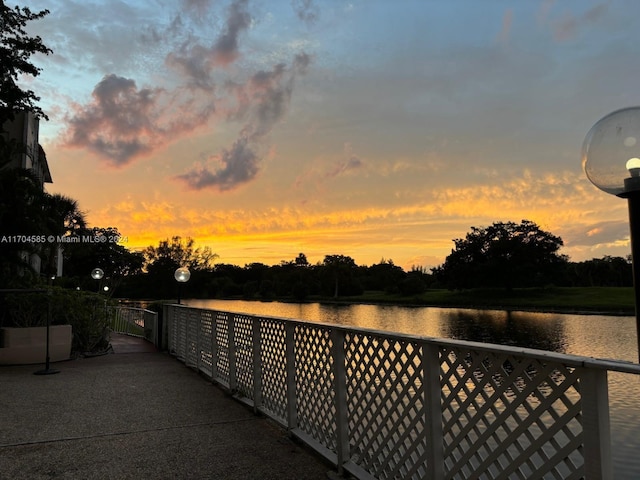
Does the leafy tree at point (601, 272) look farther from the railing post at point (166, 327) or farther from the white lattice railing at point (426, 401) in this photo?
the white lattice railing at point (426, 401)

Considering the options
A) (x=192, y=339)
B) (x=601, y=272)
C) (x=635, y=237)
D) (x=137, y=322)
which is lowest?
(x=137, y=322)

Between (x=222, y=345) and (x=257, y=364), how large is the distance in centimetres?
158

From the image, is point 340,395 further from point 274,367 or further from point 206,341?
point 206,341

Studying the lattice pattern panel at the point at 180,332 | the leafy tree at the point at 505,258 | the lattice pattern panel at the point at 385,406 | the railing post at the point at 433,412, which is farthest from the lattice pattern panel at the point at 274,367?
the leafy tree at the point at 505,258

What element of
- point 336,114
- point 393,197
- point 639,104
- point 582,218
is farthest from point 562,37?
point 582,218

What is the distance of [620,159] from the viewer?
2.00m

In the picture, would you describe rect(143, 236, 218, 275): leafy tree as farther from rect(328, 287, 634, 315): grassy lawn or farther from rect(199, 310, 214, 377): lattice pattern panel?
rect(199, 310, 214, 377): lattice pattern panel

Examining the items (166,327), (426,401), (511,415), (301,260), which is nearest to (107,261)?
(301,260)

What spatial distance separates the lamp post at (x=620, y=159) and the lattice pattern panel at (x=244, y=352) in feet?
12.5

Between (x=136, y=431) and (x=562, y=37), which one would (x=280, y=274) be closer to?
(x=562, y=37)

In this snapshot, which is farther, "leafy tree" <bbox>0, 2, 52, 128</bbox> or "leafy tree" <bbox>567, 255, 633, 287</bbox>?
"leafy tree" <bbox>567, 255, 633, 287</bbox>

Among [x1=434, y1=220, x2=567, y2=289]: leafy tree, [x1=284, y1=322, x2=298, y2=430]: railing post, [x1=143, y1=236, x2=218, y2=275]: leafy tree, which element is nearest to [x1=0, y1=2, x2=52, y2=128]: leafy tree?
[x1=284, y1=322, x2=298, y2=430]: railing post

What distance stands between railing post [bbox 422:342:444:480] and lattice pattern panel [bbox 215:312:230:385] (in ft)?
13.2

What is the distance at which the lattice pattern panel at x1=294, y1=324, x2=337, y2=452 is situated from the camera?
3730 mm
